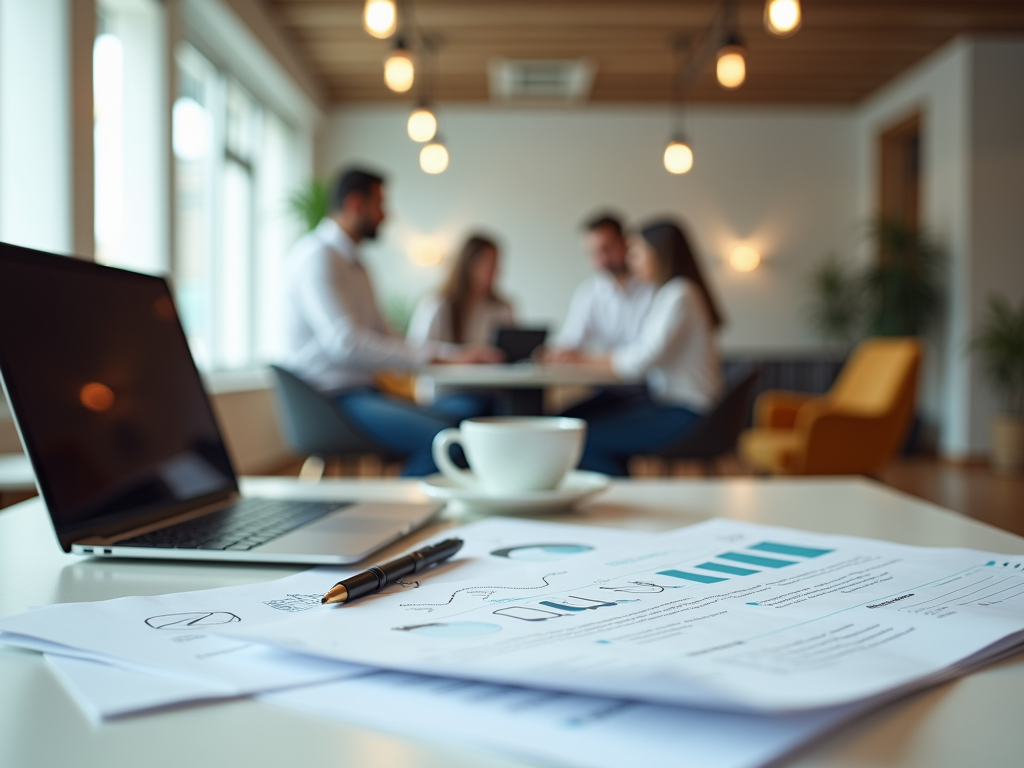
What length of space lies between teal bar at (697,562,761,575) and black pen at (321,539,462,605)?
17 centimetres

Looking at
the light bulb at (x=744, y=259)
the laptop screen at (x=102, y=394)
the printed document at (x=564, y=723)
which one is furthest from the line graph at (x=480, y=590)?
the light bulb at (x=744, y=259)

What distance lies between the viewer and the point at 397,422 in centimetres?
292

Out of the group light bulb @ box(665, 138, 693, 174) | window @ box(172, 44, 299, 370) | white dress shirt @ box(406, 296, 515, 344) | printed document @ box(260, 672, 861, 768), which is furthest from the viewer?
window @ box(172, 44, 299, 370)

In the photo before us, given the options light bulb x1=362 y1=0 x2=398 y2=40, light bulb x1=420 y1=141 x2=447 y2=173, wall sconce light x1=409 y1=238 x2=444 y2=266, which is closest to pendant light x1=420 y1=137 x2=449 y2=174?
light bulb x1=420 y1=141 x2=447 y2=173

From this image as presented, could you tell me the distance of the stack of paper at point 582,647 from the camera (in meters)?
0.34

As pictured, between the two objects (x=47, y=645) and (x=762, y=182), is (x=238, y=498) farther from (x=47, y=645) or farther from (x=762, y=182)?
(x=762, y=182)

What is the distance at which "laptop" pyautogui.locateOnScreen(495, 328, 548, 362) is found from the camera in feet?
12.3

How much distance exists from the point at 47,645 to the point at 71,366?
0.34 m

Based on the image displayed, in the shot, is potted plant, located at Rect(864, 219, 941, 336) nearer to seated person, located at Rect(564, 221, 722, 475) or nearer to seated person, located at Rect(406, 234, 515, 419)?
seated person, located at Rect(406, 234, 515, 419)

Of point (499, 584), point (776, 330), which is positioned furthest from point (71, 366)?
point (776, 330)

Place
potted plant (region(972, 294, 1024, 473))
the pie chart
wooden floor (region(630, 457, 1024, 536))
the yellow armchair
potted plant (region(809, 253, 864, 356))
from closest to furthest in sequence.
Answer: the pie chart
the yellow armchair
wooden floor (region(630, 457, 1024, 536))
potted plant (region(972, 294, 1024, 473))
potted plant (region(809, 253, 864, 356))

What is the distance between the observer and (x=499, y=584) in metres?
0.55

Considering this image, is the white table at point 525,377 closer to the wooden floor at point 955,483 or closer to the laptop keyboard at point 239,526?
the wooden floor at point 955,483

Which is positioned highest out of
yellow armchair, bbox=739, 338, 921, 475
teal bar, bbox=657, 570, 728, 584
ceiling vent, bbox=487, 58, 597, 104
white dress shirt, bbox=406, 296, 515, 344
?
ceiling vent, bbox=487, 58, 597, 104
